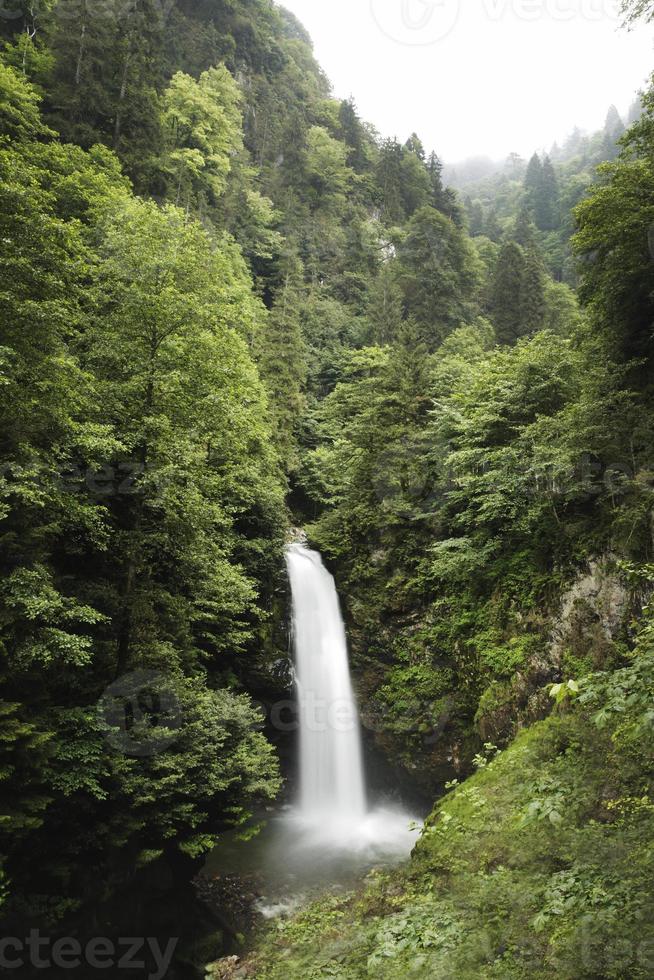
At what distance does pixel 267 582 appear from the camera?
1725 centimetres

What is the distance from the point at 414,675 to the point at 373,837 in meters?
4.22

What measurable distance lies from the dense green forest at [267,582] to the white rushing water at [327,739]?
0.67m

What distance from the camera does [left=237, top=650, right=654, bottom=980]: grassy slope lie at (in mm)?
4059

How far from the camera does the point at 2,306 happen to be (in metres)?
7.44

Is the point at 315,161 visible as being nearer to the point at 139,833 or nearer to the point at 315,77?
the point at 315,77

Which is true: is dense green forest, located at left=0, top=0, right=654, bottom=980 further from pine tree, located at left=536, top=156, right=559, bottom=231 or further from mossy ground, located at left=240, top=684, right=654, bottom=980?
pine tree, located at left=536, top=156, right=559, bottom=231

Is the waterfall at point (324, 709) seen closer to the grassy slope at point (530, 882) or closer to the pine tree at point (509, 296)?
the grassy slope at point (530, 882)

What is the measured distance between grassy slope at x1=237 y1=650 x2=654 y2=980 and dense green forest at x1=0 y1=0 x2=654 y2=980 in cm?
4

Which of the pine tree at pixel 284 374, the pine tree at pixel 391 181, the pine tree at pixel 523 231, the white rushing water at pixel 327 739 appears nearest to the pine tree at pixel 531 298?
the pine tree at pixel 523 231

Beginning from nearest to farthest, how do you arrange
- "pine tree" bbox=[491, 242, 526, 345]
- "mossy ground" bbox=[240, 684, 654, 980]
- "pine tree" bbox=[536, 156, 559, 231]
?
"mossy ground" bbox=[240, 684, 654, 980], "pine tree" bbox=[491, 242, 526, 345], "pine tree" bbox=[536, 156, 559, 231]

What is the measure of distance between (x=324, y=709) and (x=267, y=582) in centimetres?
436

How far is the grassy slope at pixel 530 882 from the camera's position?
406 centimetres

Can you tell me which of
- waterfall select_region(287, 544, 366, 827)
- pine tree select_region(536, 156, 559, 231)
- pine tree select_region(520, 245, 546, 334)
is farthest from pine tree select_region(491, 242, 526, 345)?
pine tree select_region(536, 156, 559, 231)

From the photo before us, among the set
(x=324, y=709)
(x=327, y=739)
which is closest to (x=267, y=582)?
(x=324, y=709)
